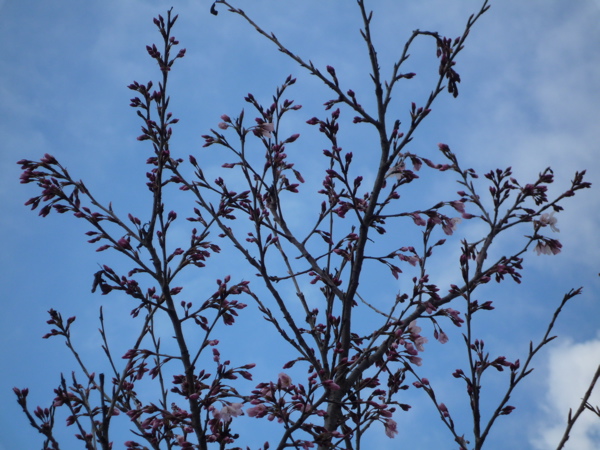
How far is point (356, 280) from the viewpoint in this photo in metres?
4.60

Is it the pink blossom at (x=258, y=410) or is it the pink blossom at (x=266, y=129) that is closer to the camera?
the pink blossom at (x=258, y=410)

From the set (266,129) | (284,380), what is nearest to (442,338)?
(284,380)

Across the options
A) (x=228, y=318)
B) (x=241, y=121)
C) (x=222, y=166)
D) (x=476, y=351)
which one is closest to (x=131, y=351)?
(x=228, y=318)

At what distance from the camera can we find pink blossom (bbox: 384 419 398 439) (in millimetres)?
4336

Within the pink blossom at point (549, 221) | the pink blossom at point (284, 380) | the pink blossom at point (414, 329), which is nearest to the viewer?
the pink blossom at point (284, 380)

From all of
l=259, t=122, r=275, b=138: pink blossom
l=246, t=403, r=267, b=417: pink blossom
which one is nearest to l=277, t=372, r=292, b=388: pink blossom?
l=246, t=403, r=267, b=417: pink blossom

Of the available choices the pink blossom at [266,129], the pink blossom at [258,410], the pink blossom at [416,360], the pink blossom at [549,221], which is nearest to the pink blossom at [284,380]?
the pink blossom at [258,410]

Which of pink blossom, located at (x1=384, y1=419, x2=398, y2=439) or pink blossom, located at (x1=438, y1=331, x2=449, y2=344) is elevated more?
pink blossom, located at (x1=438, y1=331, x2=449, y2=344)

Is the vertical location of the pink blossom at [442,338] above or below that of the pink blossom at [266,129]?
below

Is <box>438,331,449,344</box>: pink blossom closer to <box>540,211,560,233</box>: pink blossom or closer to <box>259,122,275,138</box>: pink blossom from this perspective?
<box>540,211,560,233</box>: pink blossom

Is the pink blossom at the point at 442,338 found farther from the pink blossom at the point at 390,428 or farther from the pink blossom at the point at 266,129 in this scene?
the pink blossom at the point at 266,129

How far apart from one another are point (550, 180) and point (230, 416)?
346 centimetres

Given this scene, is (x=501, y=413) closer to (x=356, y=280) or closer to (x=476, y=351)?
(x=476, y=351)

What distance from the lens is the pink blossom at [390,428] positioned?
4336mm
